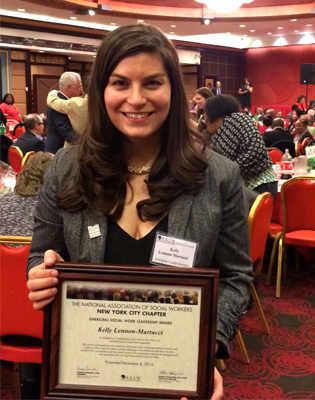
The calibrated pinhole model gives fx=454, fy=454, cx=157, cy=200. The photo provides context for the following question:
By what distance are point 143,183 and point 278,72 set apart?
776 inches

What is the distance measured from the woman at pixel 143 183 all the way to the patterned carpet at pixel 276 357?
1.18 metres

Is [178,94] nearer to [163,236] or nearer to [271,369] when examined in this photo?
[163,236]

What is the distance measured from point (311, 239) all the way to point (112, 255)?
271 centimetres

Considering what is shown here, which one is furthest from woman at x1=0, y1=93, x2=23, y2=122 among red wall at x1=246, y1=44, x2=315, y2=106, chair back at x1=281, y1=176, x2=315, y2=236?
red wall at x1=246, y1=44, x2=315, y2=106

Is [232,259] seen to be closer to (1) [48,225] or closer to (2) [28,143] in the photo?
(1) [48,225]

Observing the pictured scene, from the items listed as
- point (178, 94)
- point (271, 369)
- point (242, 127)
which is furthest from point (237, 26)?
point (178, 94)

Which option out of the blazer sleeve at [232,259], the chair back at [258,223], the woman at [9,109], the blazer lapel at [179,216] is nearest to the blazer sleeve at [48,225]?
the blazer lapel at [179,216]

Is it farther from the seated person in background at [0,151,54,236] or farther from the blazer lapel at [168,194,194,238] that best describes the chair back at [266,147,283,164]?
the blazer lapel at [168,194,194,238]

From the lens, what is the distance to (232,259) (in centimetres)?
114

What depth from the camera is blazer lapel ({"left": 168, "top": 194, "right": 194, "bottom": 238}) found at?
3.53 ft

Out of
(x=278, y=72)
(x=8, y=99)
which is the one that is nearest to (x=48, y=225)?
(x=8, y=99)

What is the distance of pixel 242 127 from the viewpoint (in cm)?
385

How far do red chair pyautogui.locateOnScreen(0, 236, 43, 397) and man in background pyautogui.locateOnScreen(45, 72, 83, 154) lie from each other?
3198 millimetres

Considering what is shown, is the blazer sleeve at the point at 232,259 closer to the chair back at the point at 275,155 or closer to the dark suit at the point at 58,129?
the dark suit at the point at 58,129
